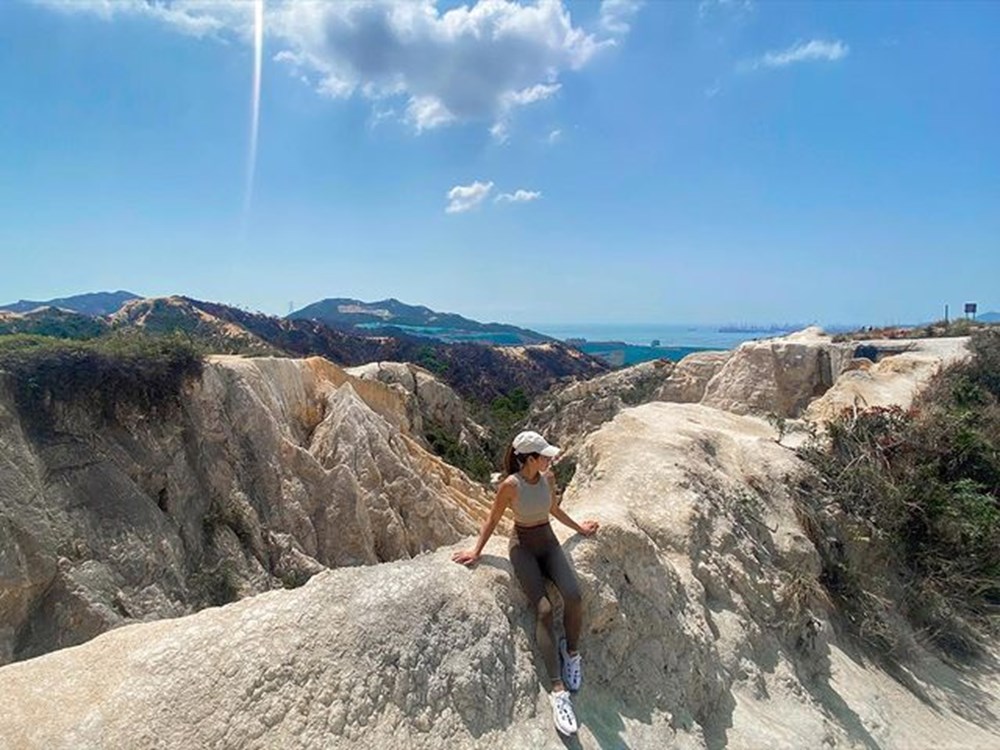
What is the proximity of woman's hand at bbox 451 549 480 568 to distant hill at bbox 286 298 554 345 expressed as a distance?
5387 inches

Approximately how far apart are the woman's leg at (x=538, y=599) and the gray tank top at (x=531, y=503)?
25 centimetres

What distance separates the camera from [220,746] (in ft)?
10.6

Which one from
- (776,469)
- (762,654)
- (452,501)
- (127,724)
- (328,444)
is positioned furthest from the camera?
(452,501)

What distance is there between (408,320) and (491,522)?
175m

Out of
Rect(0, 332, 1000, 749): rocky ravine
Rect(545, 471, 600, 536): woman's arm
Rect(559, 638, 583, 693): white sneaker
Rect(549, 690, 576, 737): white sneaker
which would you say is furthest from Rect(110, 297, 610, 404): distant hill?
Rect(549, 690, 576, 737): white sneaker

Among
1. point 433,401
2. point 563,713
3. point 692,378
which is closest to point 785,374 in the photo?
point 692,378

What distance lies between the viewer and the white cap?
433 centimetres

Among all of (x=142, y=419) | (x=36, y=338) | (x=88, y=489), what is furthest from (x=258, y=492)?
(x=36, y=338)

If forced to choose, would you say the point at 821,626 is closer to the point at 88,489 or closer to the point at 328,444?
the point at 88,489

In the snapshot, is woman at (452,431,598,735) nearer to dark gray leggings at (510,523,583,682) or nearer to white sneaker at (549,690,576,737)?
dark gray leggings at (510,523,583,682)

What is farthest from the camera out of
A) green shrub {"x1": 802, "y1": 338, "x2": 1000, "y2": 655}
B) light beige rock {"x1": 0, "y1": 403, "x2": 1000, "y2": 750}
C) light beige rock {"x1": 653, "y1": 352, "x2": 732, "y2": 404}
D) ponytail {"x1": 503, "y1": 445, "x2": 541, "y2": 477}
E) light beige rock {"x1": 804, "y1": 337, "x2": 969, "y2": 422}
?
light beige rock {"x1": 653, "y1": 352, "x2": 732, "y2": 404}

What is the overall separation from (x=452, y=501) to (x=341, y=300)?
7161 inches

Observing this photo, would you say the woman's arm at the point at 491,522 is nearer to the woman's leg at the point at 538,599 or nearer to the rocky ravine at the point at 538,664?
the rocky ravine at the point at 538,664

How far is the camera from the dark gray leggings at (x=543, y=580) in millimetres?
4141
